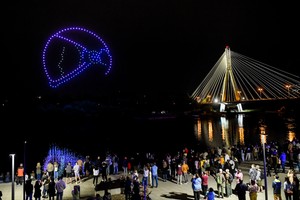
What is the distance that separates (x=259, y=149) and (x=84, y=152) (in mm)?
34888

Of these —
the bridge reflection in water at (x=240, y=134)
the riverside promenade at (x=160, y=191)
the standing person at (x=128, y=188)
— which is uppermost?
the bridge reflection in water at (x=240, y=134)

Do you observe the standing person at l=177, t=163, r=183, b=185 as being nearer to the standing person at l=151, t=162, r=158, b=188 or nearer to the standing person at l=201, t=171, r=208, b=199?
the standing person at l=151, t=162, r=158, b=188

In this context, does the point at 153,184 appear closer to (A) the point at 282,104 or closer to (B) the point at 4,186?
(B) the point at 4,186

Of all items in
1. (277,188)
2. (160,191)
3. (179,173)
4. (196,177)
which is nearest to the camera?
(277,188)

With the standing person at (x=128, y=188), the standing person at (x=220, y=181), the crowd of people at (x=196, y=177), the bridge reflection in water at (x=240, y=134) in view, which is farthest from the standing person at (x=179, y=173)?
the bridge reflection in water at (x=240, y=134)

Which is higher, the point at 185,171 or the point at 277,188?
the point at 185,171

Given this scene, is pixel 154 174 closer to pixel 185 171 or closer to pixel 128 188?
pixel 185 171

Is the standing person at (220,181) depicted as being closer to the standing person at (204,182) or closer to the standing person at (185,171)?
the standing person at (204,182)

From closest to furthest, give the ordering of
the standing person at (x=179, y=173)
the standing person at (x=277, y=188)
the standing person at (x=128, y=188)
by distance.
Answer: the standing person at (x=277, y=188) < the standing person at (x=128, y=188) < the standing person at (x=179, y=173)

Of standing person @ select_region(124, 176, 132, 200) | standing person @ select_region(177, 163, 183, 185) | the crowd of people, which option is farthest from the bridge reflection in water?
standing person @ select_region(124, 176, 132, 200)

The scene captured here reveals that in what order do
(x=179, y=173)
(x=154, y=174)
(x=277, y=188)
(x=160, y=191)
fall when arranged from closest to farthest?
(x=277, y=188) → (x=160, y=191) → (x=154, y=174) → (x=179, y=173)

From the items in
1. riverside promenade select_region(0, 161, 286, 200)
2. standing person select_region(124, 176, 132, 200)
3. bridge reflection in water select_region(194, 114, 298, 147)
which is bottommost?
riverside promenade select_region(0, 161, 286, 200)

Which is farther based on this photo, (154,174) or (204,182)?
(154,174)

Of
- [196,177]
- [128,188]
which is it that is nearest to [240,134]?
[196,177]
